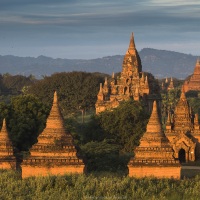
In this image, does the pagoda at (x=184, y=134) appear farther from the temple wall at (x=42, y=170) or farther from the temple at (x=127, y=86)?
the temple at (x=127, y=86)

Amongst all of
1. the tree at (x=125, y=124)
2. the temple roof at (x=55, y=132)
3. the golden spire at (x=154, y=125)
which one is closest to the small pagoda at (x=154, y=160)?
the golden spire at (x=154, y=125)

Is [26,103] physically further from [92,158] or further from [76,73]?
[76,73]

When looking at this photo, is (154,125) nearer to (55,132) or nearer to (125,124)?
(55,132)

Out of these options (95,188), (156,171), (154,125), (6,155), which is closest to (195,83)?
(6,155)

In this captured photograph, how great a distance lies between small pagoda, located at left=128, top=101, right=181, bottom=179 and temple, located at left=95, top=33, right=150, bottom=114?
149 ft

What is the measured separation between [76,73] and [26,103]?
181 ft

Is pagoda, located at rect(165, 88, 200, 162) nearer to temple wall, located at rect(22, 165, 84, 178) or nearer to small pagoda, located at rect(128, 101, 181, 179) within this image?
small pagoda, located at rect(128, 101, 181, 179)

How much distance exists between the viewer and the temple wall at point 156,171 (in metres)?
37.6

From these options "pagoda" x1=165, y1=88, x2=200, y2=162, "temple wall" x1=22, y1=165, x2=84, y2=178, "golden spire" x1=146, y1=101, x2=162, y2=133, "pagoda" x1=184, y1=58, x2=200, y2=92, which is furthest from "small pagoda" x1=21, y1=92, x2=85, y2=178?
"pagoda" x1=184, y1=58, x2=200, y2=92

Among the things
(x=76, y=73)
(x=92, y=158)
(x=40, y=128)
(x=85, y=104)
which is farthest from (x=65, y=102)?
(x=92, y=158)

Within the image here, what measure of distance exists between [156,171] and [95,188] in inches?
167

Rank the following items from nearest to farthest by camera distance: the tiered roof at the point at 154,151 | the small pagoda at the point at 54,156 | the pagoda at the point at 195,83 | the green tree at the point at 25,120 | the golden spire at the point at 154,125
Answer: the small pagoda at the point at 54,156 < the tiered roof at the point at 154,151 < the golden spire at the point at 154,125 < the green tree at the point at 25,120 < the pagoda at the point at 195,83

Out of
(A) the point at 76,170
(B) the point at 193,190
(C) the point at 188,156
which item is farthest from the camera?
(C) the point at 188,156

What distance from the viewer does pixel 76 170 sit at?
3759cm
